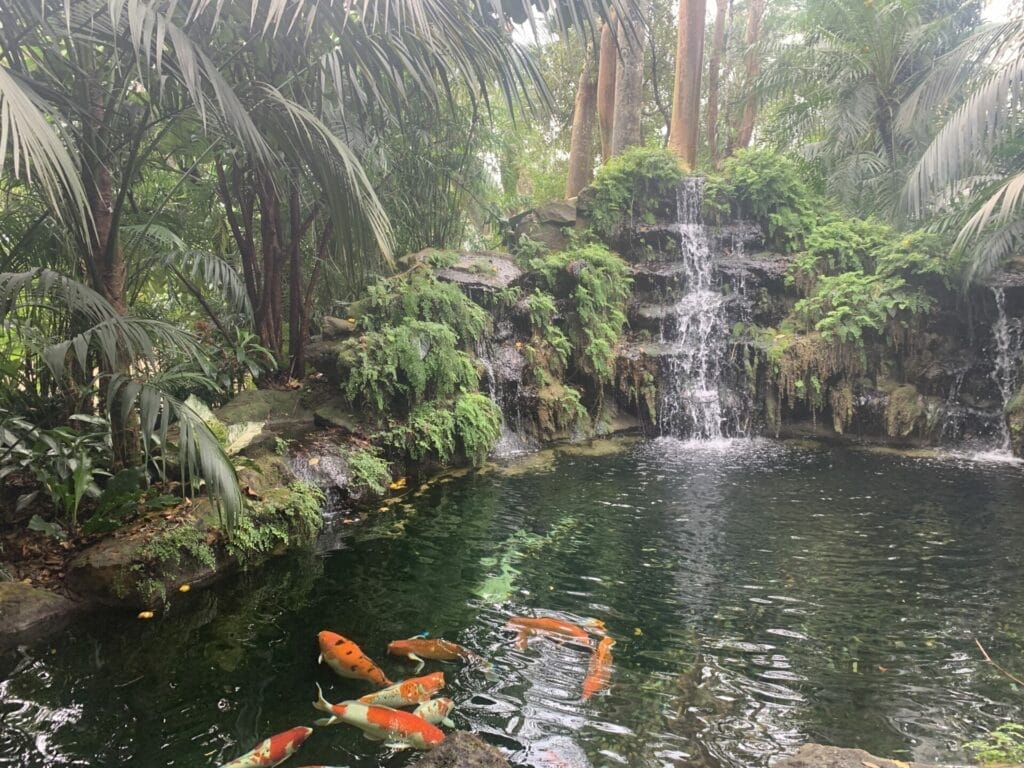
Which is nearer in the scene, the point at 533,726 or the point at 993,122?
the point at 533,726

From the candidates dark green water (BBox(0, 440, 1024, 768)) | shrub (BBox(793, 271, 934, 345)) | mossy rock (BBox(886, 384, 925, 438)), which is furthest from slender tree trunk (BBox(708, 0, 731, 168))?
dark green water (BBox(0, 440, 1024, 768))

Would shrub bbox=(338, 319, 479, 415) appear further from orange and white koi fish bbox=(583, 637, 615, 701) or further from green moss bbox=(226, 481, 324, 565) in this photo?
orange and white koi fish bbox=(583, 637, 615, 701)

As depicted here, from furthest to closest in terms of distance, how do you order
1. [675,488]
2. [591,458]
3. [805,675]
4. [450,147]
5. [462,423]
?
[450,147], [591,458], [462,423], [675,488], [805,675]

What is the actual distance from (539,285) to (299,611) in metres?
8.10

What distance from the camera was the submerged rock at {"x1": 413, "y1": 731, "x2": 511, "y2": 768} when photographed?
2293 mm

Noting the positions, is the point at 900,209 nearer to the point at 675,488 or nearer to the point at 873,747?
the point at 675,488

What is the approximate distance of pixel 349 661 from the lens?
11.1ft

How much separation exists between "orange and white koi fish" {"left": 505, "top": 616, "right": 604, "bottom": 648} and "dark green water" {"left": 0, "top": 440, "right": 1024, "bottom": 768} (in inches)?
4.7

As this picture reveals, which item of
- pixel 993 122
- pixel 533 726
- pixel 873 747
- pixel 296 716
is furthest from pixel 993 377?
pixel 296 716

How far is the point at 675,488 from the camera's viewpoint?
24.0ft

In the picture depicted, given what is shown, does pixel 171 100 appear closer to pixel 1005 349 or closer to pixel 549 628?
pixel 549 628

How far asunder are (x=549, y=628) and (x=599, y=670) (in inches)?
19.2

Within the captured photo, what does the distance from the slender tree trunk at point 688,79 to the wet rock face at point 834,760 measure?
41.4 ft

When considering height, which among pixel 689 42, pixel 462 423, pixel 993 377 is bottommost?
pixel 462 423
